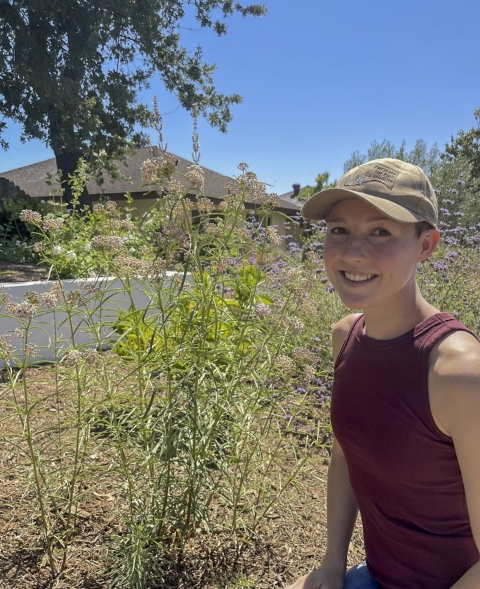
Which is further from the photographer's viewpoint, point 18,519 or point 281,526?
point 281,526

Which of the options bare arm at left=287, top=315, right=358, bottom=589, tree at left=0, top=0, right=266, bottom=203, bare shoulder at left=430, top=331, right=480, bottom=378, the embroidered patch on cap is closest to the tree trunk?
tree at left=0, top=0, right=266, bottom=203

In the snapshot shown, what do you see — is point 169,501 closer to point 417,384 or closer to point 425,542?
point 425,542

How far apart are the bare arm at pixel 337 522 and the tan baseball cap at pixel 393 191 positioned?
53 cm

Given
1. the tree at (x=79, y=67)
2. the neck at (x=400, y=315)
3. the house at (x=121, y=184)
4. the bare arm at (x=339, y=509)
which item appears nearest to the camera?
the neck at (x=400, y=315)

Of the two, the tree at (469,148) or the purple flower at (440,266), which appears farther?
the tree at (469,148)

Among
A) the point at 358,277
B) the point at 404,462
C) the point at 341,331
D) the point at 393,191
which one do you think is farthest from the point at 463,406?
the point at 341,331

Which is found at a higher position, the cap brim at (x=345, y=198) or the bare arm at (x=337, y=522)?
the cap brim at (x=345, y=198)

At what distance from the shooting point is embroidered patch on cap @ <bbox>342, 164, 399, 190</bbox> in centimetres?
132

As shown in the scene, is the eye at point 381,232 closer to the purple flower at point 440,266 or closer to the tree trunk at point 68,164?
the purple flower at point 440,266

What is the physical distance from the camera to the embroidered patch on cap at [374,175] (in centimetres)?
132

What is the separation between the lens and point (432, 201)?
1.35m

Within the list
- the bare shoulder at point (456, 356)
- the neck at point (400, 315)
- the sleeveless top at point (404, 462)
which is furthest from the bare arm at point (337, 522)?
the bare shoulder at point (456, 356)

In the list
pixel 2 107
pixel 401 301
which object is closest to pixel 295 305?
pixel 401 301

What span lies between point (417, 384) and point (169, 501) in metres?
1.14
